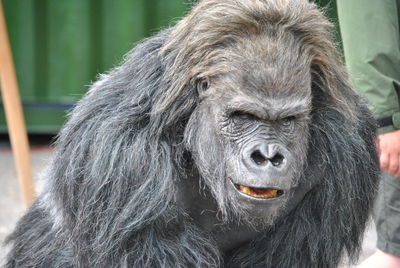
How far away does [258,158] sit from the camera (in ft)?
12.3

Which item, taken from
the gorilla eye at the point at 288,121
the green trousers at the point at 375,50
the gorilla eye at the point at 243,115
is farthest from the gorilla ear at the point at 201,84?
the green trousers at the point at 375,50

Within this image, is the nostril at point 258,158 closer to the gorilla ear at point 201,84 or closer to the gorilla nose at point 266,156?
the gorilla nose at point 266,156

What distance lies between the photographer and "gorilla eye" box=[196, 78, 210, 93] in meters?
3.95

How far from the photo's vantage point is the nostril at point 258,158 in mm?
3715

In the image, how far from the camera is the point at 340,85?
416 cm

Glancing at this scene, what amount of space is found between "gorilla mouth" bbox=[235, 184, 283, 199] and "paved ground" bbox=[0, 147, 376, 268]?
240cm

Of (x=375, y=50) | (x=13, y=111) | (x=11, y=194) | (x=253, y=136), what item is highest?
(x=375, y=50)

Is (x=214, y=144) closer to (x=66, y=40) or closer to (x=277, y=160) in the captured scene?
(x=277, y=160)

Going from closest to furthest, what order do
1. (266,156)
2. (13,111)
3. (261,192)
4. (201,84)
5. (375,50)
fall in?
(266,156) → (261,192) → (201,84) → (375,50) → (13,111)

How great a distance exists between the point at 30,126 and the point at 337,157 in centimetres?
580

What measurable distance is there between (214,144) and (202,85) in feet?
0.88

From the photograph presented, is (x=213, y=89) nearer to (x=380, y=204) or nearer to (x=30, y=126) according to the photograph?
(x=380, y=204)

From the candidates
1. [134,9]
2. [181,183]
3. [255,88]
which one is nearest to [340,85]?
[255,88]

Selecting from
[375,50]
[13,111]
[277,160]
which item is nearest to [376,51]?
[375,50]
